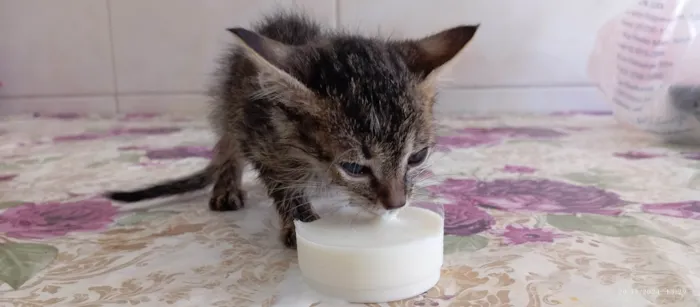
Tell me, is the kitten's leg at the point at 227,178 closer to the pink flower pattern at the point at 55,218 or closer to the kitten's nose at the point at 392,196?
the pink flower pattern at the point at 55,218

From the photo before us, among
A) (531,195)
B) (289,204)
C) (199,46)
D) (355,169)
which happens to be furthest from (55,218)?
(199,46)

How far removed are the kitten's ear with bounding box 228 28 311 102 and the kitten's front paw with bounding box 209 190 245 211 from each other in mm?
244

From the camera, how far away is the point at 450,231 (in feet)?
2.65

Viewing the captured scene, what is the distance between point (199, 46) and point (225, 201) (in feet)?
3.18

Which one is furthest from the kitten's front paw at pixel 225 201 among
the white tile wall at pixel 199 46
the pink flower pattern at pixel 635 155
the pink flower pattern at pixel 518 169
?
the white tile wall at pixel 199 46

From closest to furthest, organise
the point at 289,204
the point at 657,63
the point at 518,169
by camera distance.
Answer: the point at 289,204 < the point at 518,169 < the point at 657,63

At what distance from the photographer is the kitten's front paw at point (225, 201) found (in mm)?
947

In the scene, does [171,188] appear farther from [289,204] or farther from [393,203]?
[393,203]

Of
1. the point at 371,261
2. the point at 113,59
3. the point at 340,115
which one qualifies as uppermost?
the point at 340,115

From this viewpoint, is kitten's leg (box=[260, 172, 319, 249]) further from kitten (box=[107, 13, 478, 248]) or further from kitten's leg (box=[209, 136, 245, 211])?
kitten's leg (box=[209, 136, 245, 211])

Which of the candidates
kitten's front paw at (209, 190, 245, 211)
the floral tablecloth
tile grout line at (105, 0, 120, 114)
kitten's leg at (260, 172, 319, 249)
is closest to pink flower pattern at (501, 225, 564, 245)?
the floral tablecloth

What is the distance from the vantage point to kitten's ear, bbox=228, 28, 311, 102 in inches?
26.5

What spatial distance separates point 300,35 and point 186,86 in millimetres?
933

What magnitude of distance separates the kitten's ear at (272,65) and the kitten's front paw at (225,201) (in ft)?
0.80
